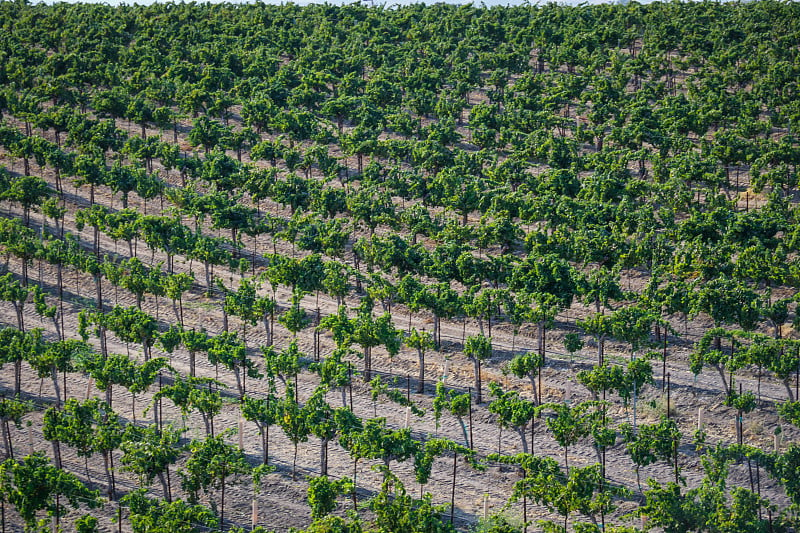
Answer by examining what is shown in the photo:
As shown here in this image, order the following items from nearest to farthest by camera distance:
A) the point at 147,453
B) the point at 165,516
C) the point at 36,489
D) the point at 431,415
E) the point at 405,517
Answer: the point at 165,516, the point at 405,517, the point at 36,489, the point at 147,453, the point at 431,415

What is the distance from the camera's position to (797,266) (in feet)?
173

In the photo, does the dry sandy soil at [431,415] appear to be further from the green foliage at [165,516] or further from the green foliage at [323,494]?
the green foliage at [165,516]

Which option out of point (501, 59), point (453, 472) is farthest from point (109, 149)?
point (453, 472)

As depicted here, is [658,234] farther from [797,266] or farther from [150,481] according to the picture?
[150,481]

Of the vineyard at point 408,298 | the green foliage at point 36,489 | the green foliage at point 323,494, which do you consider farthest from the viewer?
the vineyard at point 408,298

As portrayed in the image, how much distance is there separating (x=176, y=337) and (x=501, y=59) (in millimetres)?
57825

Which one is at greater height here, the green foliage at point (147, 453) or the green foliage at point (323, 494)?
the green foliage at point (147, 453)

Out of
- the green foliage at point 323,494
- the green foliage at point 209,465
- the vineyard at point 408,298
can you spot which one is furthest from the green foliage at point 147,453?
the green foliage at point 323,494

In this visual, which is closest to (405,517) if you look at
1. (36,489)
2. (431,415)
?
(431,415)

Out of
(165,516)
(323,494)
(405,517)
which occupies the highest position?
(165,516)

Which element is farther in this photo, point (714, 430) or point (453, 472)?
point (714, 430)

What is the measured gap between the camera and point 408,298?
2044 inches

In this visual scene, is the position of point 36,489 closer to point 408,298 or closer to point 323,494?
point 323,494

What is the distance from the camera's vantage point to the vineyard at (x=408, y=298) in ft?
132
